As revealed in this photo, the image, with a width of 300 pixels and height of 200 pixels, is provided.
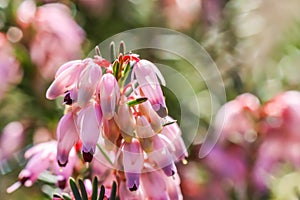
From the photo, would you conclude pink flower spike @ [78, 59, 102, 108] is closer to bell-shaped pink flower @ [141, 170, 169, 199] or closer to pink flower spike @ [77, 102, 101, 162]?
pink flower spike @ [77, 102, 101, 162]

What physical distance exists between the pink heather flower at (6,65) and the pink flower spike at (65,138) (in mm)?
604

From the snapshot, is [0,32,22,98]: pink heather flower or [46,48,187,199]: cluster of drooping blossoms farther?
[0,32,22,98]: pink heather flower

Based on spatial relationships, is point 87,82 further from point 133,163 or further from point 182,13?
point 182,13

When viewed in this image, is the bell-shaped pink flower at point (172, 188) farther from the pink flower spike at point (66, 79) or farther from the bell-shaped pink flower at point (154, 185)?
the pink flower spike at point (66, 79)

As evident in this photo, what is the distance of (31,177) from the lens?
1327mm

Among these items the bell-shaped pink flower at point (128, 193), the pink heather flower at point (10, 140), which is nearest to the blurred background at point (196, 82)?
the pink heather flower at point (10, 140)

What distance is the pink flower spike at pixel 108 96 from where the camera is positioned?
1.11 metres

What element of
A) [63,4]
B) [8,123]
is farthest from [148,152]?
[63,4]

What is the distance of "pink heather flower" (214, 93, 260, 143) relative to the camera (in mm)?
1742

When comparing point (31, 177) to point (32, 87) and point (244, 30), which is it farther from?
point (244, 30)

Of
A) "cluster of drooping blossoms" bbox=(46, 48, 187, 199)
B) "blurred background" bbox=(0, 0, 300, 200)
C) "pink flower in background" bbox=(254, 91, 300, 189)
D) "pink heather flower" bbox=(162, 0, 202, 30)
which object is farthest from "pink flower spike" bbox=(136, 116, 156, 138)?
"pink heather flower" bbox=(162, 0, 202, 30)

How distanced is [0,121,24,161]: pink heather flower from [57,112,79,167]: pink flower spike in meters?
0.54

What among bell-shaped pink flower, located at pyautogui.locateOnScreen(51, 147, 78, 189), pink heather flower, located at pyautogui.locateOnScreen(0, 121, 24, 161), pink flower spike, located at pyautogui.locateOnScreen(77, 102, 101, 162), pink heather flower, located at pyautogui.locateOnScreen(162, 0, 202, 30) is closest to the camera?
pink flower spike, located at pyautogui.locateOnScreen(77, 102, 101, 162)

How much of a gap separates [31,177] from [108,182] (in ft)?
0.47
